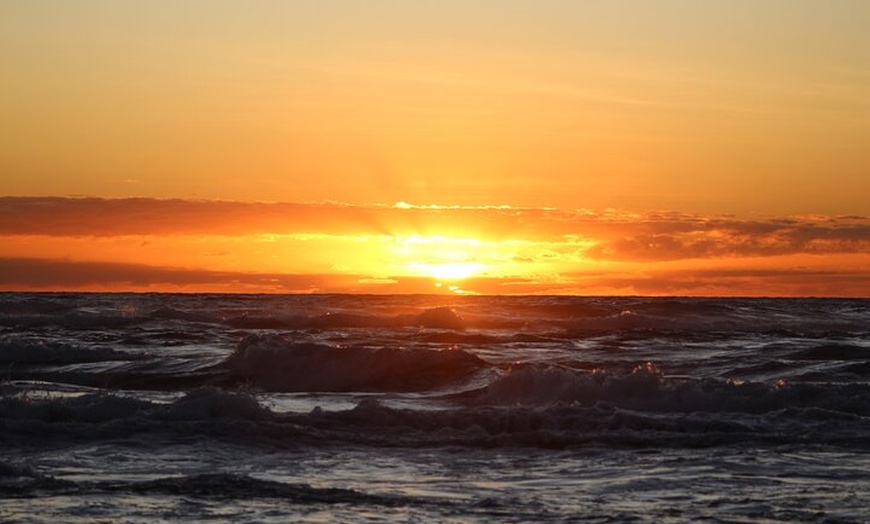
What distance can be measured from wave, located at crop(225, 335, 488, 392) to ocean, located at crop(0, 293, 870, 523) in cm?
7

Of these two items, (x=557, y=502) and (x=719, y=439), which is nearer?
(x=557, y=502)

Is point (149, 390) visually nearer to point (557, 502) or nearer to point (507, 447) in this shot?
point (507, 447)

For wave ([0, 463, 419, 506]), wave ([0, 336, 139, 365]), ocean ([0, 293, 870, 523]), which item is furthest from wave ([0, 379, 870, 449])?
wave ([0, 336, 139, 365])

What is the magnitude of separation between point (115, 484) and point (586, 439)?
6457mm

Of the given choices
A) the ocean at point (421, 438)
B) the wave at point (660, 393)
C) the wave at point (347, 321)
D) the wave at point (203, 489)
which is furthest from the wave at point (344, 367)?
the wave at point (347, 321)

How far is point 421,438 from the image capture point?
1553 centimetres

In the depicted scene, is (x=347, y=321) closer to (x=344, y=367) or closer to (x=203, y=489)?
(x=344, y=367)

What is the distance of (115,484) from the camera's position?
11719mm

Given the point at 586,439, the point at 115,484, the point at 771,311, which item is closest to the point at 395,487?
the point at 115,484

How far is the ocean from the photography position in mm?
10914

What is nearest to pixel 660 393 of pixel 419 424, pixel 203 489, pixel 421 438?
pixel 419 424

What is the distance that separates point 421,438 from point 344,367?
10.5m

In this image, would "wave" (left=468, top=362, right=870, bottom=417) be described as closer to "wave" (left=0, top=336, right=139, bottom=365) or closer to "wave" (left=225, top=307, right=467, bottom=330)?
"wave" (left=0, top=336, right=139, bottom=365)

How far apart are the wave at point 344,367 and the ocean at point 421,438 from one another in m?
0.07
